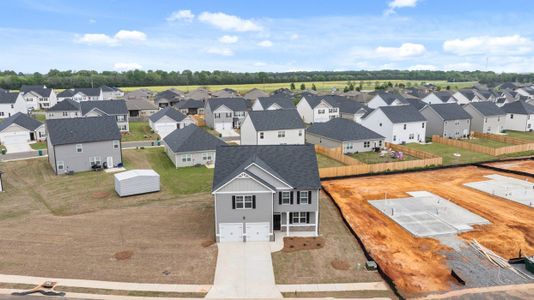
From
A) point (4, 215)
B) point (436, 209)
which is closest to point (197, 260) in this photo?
point (4, 215)

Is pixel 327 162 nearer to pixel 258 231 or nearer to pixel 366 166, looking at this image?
pixel 366 166

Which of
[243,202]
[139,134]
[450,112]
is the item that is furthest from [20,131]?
[450,112]

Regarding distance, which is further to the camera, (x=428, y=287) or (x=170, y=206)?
(x=170, y=206)

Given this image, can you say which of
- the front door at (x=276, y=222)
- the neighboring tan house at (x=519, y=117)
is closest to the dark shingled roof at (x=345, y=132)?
the front door at (x=276, y=222)

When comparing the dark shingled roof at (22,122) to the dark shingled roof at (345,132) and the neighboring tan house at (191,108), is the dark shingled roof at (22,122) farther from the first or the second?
the dark shingled roof at (345,132)

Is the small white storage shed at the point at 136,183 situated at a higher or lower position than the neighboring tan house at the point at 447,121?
lower

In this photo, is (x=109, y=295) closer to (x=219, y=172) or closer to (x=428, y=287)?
(x=219, y=172)
